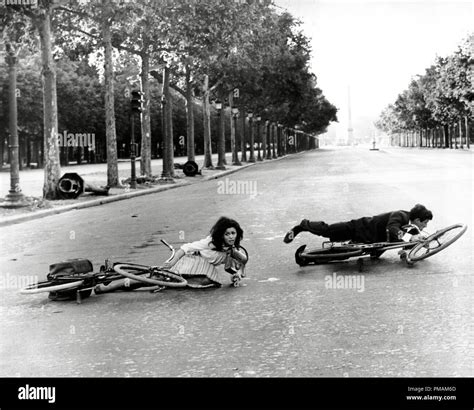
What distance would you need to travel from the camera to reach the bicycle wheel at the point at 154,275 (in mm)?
7691

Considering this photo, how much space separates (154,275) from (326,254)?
2246 millimetres

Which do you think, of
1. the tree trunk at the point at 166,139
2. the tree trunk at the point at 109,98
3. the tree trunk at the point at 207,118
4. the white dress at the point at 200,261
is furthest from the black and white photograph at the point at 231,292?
the tree trunk at the point at 207,118

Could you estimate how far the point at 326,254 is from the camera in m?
9.35

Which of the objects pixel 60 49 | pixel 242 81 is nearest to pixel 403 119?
pixel 242 81

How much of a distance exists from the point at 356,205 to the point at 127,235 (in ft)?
20.0

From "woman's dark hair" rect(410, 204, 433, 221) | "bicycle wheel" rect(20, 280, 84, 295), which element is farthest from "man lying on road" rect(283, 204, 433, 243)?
"bicycle wheel" rect(20, 280, 84, 295)

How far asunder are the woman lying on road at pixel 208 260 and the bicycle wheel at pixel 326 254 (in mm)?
1350

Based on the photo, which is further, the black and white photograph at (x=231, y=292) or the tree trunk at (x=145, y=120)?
the tree trunk at (x=145, y=120)

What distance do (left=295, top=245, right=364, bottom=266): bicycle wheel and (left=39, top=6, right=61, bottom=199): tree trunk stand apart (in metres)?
14.9

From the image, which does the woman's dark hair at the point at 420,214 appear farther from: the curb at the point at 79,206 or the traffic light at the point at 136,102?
the traffic light at the point at 136,102

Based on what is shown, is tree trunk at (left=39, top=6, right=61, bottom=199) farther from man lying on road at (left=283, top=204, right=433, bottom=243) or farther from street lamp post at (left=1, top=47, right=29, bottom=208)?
man lying on road at (left=283, top=204, right=433, bottom=243)

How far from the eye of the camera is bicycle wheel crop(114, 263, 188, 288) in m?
7.69
